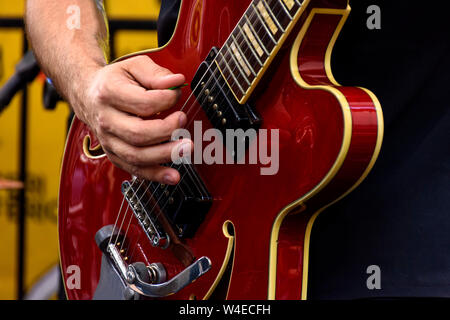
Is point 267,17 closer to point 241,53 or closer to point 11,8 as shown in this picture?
point 241,53

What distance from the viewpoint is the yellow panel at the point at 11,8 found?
3076mm

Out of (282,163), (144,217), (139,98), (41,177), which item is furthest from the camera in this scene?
(41,177)

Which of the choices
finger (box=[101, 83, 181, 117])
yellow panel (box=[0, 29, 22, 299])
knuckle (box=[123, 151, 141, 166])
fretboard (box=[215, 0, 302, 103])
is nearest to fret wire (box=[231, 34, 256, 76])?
fretboard (box=[215, 0, 302, 103])

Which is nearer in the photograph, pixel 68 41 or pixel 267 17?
pixel 267 17

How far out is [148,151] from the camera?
90 cm

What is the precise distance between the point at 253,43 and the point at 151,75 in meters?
0.17

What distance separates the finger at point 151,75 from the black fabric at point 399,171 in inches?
8.7

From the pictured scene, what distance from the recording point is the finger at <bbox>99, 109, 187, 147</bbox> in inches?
34.6

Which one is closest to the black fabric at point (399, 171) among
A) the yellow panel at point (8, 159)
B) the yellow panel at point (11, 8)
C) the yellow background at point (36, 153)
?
the yellow background at point (36, 153)

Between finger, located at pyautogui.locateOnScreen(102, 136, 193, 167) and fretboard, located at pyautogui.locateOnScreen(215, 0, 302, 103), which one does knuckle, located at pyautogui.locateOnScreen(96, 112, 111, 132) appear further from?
fretboard, located at pyautogui.locateOnScreen(215, 0, 302, 103)

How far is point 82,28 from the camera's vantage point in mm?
1131

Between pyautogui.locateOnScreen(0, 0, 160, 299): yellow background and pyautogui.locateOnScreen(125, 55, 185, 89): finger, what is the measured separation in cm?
211

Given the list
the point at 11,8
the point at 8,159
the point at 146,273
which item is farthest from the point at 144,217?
the point at 11,8
